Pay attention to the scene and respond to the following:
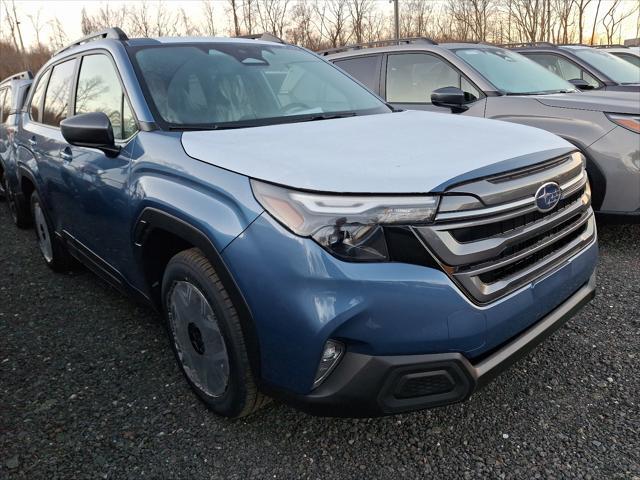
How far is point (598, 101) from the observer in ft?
13.3

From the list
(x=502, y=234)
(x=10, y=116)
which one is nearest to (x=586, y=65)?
(x=502, y=234)

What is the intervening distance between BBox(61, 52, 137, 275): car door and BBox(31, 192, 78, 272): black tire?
2.01 ft

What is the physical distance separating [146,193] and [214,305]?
25.8 inches

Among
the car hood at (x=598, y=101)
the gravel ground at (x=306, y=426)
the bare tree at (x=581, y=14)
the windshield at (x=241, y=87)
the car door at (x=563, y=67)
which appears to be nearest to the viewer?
the gravel ground at (x=306, y=426)

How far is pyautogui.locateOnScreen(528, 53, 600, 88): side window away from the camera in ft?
22.5

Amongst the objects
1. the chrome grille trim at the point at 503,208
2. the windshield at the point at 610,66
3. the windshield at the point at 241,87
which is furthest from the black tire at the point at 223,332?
the windshield at the point at 610,66

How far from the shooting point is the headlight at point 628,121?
12.4ft

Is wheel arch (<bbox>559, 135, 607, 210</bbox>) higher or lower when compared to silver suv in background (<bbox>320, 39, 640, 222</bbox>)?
lower

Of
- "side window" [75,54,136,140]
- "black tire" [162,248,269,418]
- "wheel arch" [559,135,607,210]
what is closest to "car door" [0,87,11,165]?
"side window" [75,54,136,140]

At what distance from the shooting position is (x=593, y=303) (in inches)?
123

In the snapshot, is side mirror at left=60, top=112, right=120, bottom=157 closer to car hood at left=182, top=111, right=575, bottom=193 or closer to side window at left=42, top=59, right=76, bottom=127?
car hood at left=182, top=111, right=575, bottom=193

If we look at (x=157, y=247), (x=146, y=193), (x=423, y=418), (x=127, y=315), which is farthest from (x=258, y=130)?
(x=127, y=315)

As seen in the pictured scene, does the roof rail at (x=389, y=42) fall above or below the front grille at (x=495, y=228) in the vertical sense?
above

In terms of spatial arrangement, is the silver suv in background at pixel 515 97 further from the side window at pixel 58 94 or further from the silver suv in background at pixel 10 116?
the silver suv in background at pixel 10 116
